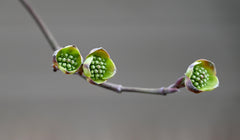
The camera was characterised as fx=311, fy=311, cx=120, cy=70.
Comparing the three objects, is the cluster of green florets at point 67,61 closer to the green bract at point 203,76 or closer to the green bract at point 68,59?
the green bract at point 68,59

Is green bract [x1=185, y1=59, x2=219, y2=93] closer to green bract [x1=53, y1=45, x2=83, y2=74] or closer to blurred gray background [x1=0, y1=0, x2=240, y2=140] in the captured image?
green bract [x1=53, y1=45, x2=83, y2=74]

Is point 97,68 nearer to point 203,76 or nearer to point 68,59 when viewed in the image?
point 68,59

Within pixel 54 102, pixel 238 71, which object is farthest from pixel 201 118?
pixel 54 102

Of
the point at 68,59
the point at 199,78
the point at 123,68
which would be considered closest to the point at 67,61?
the point at 68,59

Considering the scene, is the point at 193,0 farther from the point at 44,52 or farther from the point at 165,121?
the point at 44,52

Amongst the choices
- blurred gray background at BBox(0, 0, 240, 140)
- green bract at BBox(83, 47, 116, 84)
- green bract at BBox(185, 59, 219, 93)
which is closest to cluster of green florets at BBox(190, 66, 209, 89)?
green bract at BBox(185, 59, 219, 93)

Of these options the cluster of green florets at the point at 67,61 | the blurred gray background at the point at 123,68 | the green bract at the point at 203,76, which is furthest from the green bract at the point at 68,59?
the blurred gray background at the point at 123,68
